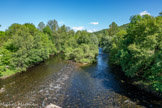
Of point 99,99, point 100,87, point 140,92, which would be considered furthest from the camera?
point 100,87

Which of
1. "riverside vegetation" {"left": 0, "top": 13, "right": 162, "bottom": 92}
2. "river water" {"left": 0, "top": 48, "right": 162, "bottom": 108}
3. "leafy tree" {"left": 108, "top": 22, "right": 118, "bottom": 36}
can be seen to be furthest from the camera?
"leafy tree" {"left": 108, "top": 22, "right": 118, "bottom": 36}

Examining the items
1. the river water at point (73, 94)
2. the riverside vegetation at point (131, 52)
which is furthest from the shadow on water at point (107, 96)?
the riverside vegetation at point (131, 52)

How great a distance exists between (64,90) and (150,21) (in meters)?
17.6

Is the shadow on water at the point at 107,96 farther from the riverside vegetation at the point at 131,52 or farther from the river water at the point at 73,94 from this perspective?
the riverside vegetation at the point at 131,52

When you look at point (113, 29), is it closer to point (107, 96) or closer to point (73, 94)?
point (107, 96)

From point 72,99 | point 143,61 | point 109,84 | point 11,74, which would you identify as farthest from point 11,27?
point 143,61

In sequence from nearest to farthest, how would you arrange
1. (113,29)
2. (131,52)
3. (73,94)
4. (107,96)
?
1. (107,96)
2. (73,94)
3. (131,52)
4. (113,29)

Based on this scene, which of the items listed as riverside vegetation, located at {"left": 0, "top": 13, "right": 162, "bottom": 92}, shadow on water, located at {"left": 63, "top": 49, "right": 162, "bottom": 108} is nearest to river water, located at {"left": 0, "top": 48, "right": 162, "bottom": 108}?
shadow on water, located at {"left": 63, "top": 49, "right": 162, "bottom": 108}

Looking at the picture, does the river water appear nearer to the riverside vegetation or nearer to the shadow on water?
the shadow on water

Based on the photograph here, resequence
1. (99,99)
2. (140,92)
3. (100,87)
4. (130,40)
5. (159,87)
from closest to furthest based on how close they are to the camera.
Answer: (159,87) → (99,99) → (140,92) → (100,87) → (130,40)

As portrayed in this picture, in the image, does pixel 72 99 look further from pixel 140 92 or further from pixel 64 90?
pixel 140 92

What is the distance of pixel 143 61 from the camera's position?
1405 cm

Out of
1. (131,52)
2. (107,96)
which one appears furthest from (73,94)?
(131,52)

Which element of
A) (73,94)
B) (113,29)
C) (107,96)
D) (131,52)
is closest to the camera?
(107,96)
